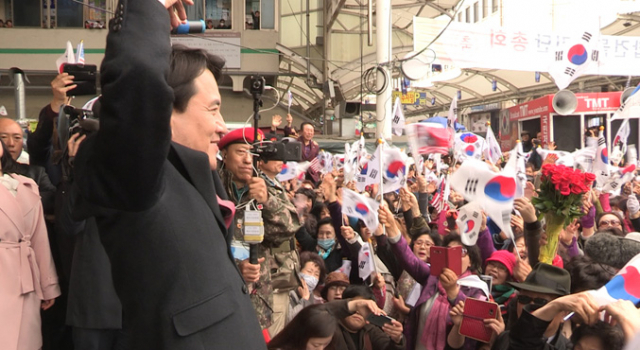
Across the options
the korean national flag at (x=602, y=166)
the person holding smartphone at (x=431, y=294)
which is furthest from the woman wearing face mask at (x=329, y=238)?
the korean national flag at (x=602, y=166)

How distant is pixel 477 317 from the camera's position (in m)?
3.63

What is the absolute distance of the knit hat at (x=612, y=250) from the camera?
Answer: 362 centimetres

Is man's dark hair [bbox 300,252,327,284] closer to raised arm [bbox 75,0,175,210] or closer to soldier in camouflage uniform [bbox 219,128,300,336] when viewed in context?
soldier in camouflage uniform [bbox 219,128,300,336]

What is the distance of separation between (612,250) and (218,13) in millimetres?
17708

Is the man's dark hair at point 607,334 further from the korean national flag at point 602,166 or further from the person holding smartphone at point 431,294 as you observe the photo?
the korean national flag at point 602,166

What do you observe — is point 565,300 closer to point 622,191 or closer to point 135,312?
point 135,312

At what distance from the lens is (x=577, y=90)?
2098 centimetres

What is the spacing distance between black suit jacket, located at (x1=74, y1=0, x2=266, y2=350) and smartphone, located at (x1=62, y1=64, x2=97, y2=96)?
241 cm

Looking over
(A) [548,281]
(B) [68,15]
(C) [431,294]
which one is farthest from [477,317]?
(B) [68,15]

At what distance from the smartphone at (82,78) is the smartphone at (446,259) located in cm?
211

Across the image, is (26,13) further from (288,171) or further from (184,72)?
(184,72)

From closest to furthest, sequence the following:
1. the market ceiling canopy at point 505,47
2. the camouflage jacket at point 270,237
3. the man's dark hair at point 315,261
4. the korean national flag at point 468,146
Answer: the camouflage jacket at point 270,237, the man's dark hair at point 315,261, the korean national flag at point 468,146, the market ceiling canopy at point 505,47

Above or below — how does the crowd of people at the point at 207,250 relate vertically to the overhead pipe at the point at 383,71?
below

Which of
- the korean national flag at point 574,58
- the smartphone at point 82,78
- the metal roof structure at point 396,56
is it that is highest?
the metal roof structure at point 396,56
